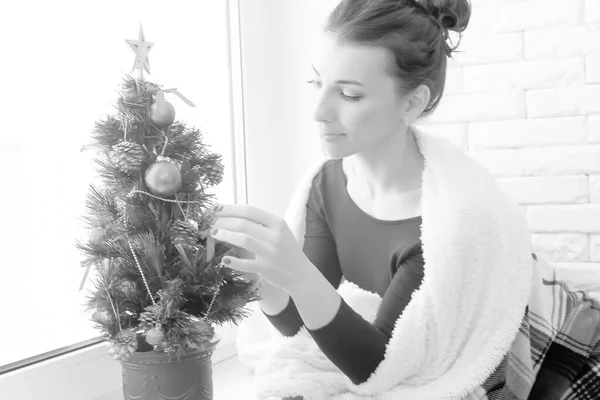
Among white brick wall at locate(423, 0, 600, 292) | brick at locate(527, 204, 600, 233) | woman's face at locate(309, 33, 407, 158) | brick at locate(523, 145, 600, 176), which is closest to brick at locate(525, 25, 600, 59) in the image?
white brick wall at locate(423, 0, 600, 292)

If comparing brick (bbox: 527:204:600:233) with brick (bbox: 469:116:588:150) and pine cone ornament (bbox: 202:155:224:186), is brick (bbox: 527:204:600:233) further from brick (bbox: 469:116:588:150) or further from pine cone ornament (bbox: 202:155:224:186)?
pine cone ornament (bbox: 202:155:224:186)

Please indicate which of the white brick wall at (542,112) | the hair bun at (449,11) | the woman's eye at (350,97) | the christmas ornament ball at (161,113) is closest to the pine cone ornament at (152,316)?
the christmas ornament ball at (161,113)

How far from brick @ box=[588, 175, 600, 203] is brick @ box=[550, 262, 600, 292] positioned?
0.50 ft

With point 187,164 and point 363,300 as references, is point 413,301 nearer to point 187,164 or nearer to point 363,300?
point 363,300

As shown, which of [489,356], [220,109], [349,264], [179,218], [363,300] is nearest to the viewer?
[179,218]

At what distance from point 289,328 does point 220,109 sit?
0.72 m

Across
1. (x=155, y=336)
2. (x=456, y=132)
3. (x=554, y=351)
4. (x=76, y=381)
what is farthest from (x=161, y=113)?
(x=456, y=132)

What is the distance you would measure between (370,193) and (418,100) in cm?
21

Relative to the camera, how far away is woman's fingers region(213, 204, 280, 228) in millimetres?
906

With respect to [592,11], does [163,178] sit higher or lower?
lower

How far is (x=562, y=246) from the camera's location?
5.26ft

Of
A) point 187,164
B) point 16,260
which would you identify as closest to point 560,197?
point 187,164

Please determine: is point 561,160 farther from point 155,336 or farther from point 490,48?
point 155,336

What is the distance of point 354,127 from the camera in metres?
1.13
